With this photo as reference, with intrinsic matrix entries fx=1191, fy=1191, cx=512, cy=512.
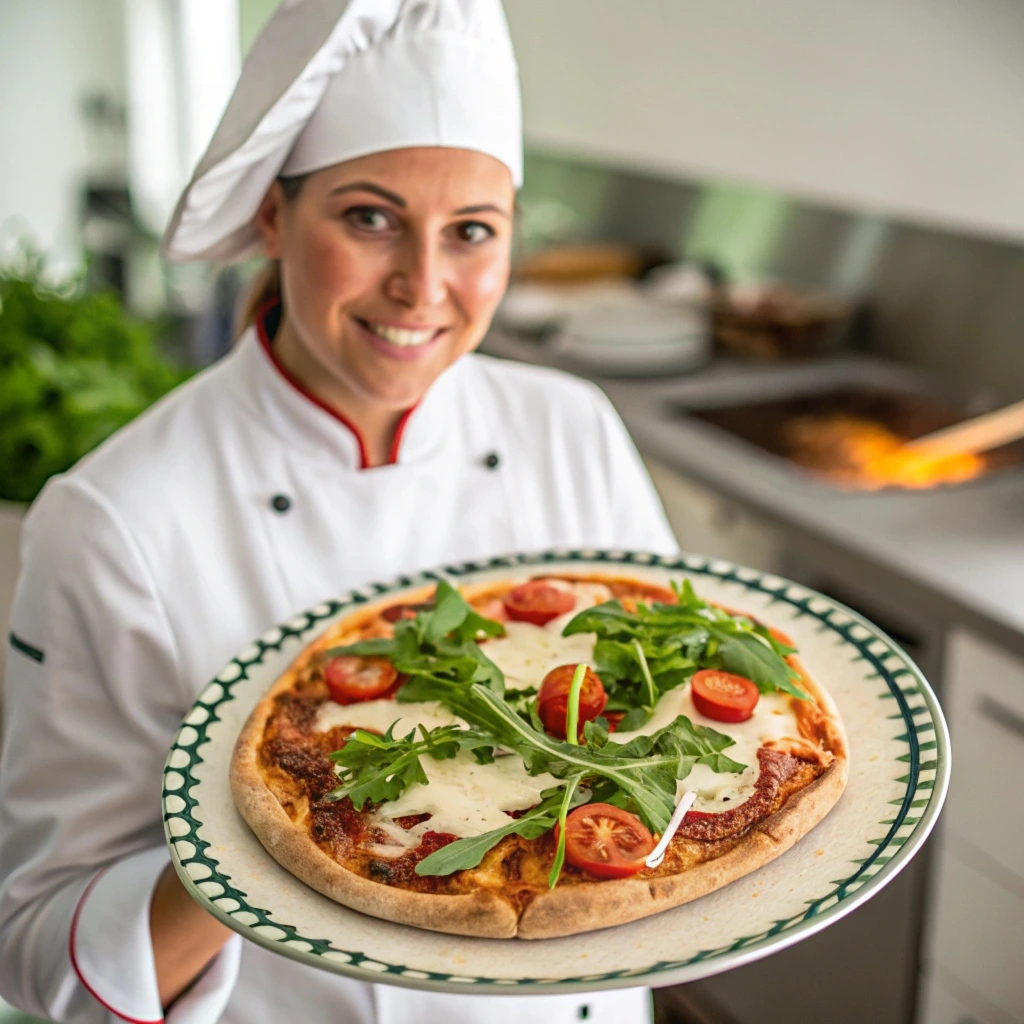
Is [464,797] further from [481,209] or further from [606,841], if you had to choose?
[481,209]

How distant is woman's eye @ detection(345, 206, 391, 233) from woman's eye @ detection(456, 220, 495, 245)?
0.27ft

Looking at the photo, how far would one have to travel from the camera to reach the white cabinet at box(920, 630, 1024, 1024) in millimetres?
1942

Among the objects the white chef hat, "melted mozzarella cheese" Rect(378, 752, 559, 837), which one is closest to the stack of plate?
the white chef hat

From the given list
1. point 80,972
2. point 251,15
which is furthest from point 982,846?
point 251,15

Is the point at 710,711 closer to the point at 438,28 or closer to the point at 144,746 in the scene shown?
the point at 144,746

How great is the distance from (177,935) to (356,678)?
0.30m

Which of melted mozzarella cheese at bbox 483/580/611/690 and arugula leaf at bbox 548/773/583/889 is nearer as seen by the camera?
arugula leaf at bbox 548/773/583/889

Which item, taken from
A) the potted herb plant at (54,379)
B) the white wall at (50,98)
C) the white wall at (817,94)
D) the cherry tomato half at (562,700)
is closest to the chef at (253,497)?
the cherry tomato half at (562,700)

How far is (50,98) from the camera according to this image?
659 centimetres

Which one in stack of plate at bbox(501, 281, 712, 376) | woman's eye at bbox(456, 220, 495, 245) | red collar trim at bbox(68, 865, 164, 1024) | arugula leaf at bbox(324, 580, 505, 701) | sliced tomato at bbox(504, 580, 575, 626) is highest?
woman's eye at bbox(456, 220, 495, 245)

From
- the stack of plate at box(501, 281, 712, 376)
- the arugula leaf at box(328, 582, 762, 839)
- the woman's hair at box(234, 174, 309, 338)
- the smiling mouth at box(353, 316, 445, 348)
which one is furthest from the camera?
the stack of plate at box(501, 281, 712, 376)

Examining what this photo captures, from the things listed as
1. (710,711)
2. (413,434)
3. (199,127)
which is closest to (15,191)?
(199,127)

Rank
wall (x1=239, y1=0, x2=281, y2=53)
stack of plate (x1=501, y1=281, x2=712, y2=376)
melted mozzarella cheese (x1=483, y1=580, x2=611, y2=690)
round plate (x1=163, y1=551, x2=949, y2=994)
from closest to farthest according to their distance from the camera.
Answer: round plate (x1=163, y1=551, x2=949, y2=994) < melted mozzarella cheese (x1=483, y1=580, x2=611, y2=690) < stack of plate (x1=501, y1=281, x2=712, y2=376) < wall (x1=239, y1=0, x2=281, y2=53)

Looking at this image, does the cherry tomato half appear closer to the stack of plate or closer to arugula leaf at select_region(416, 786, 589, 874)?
arugula leaf at select_region(416, 786, 589, 874)
